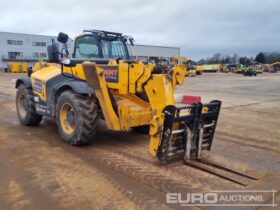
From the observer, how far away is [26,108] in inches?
337

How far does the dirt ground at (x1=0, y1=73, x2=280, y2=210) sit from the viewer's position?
4254 millimetres

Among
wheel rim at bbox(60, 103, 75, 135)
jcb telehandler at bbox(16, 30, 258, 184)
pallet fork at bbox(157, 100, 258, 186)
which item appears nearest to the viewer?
pallet fork at bbox(157, 100, 258, 186)

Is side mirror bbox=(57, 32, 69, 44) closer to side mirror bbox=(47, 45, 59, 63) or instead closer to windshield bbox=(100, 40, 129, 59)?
side mirror bbox=(47, 45, 59, 63)

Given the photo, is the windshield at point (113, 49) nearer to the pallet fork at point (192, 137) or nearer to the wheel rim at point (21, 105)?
the wheel rim at point (21, 105)

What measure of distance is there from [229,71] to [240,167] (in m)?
65.2

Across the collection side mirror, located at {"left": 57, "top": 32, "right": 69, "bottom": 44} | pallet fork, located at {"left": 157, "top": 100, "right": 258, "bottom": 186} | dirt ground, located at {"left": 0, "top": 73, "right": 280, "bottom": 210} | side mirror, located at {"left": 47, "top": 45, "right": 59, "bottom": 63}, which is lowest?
dirt ground, located at {"left": 0, "top": 73, "right": 280, "bottom": 210}

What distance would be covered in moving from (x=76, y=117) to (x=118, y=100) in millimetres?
850

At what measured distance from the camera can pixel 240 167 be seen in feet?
18.1

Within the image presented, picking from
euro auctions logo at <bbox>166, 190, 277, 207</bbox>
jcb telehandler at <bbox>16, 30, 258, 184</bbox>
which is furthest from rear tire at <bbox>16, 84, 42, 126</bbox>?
euro auctions logo at <bbox>166, 190, 277, 207</bbox>

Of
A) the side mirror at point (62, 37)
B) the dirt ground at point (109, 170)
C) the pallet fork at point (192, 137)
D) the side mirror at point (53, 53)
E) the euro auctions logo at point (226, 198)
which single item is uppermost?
the side mirror at point (62, 37)

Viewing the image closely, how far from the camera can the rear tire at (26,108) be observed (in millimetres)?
8438

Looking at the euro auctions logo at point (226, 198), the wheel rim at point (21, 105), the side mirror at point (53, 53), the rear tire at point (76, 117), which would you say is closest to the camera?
the euro auctions logo at point (226, 198)

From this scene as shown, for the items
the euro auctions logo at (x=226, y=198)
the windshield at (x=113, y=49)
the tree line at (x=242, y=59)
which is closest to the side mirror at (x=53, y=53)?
the windshield at (x=113, y=49)

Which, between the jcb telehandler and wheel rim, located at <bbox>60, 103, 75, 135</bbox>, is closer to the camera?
the jcb telehandler
